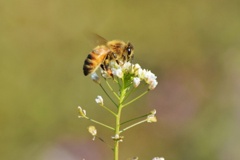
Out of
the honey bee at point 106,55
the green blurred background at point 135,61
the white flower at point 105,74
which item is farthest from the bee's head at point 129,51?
the green blurred background at point 135,61

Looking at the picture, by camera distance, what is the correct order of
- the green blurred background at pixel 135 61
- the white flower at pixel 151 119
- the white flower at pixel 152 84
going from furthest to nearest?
1. the green blurred background at pixel 135 61
2. the white flower at pixel 152 84
3. the white flower at pixel 151 119

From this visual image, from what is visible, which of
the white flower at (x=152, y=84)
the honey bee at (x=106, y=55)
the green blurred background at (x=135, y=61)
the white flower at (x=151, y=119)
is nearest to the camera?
the white flower at (x=151, y=119)

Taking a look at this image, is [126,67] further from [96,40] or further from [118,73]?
[96,40]

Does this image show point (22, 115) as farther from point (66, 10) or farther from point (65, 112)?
point (66, 10)

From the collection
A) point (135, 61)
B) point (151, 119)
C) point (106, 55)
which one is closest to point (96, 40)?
point (106, 55)

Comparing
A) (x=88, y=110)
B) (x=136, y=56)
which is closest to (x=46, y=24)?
(x=136, y=56)

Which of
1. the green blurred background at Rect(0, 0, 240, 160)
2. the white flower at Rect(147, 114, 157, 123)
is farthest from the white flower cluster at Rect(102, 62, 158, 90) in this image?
the green blurred background at Rect(0, 0, 240, 160)

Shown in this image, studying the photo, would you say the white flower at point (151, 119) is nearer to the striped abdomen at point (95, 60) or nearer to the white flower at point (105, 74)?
the white flower at point (105, 74)
